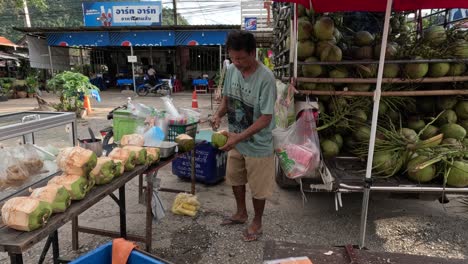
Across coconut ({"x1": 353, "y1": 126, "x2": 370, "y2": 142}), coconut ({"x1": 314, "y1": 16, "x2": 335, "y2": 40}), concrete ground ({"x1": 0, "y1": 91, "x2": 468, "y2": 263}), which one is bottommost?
concrete ground ({"x1": 0, "y1": 91, "x2": 468, "y2": 263})

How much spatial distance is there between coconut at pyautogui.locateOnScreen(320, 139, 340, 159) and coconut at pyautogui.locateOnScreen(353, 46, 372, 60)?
37.2 inches

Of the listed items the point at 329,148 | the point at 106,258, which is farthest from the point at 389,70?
the point at 106,258

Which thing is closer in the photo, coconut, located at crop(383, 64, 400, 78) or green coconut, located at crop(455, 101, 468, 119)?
coconut, located at crop(383, 64, 400, 78)

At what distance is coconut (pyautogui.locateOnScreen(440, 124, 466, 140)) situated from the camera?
3209mm

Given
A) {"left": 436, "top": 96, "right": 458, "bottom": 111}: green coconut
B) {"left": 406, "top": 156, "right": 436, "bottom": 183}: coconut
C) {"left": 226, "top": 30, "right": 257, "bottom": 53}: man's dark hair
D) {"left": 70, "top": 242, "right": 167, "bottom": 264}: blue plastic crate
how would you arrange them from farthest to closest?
{"left": 436, "top": 96, "right": 458, "bottom": 111}: green coconut < {"left": 406, "top": 156, "right": 436, "bottom": 183}: coconut < {"left": 226, "top": 30, "right": 257, "bottom": 53}: man's dark hair < {"left": 70, "top": 242, "right": 167, "bottom": 264}: blue plastic crate

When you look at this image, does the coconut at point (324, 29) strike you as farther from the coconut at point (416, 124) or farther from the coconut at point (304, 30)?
the coconut at point (416, 124)

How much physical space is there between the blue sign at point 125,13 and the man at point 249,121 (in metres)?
17.9

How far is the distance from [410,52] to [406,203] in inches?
76.1

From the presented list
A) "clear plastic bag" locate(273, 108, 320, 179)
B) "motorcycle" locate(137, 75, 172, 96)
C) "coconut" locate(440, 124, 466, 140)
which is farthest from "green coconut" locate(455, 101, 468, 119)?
"motorcycle" locate(137, 75, 172, 96)

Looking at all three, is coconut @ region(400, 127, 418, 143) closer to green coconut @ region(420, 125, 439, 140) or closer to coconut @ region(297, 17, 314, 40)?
green coconut @ region(420, 125, 439, 140)

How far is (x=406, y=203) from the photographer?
4.13 metres

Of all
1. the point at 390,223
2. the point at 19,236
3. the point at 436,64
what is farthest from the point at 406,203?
the point at 19,236

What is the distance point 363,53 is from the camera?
11.1 ft

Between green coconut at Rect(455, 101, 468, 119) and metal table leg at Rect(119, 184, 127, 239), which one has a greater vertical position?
green coconut at Rect(455, 101, 468, 119)
